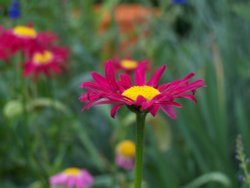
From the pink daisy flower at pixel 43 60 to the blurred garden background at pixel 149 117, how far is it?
0.14ft

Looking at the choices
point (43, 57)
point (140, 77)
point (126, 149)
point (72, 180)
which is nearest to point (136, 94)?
point (140, 77)

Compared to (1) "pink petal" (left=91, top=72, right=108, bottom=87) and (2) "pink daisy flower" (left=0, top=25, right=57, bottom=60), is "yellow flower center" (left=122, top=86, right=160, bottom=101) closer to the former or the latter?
(1) "pink petal" (left=91, top=72, right=108, bottom=87)

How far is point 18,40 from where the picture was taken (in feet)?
5.59

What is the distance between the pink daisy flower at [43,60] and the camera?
69.7 inches

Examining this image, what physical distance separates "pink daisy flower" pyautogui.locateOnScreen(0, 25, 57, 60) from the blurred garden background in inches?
2.0

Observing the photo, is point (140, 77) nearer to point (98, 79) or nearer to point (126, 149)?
point (98, 79)

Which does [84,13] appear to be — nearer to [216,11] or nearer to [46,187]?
[216,11]

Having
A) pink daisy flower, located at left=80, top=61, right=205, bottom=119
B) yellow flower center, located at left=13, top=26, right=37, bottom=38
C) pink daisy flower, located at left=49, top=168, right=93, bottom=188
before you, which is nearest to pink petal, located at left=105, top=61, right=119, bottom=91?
pink daisy flower, located at left=80, top=61, right=205, bottom=119

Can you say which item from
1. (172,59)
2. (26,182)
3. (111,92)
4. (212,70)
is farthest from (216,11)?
(111,92)

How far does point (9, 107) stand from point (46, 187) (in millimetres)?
252

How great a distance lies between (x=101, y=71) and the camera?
2.50 meters

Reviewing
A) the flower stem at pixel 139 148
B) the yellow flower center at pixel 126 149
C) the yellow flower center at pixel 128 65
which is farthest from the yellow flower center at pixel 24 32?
the flower stem at pixel 139 148

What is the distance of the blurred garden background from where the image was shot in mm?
1812

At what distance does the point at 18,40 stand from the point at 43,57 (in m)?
0.16
